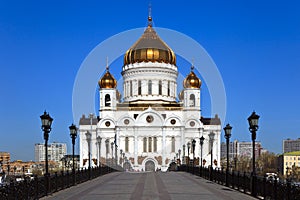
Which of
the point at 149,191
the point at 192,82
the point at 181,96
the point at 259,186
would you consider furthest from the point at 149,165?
the point at 259,186

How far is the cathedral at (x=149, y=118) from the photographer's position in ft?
241

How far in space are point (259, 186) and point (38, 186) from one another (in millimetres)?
7625

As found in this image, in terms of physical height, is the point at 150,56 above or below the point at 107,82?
above

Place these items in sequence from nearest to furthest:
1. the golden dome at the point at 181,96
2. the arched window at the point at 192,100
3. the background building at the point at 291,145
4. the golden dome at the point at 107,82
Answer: the arched window at the point at 192,100
the golden dome at the point at 107,82
the golden dome at the point at 181,96
the background building at the point at 291,145

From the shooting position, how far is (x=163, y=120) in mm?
74000

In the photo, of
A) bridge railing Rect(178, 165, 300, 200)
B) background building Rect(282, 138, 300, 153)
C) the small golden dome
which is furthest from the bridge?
background building Rect(282, 138, 300, 153)

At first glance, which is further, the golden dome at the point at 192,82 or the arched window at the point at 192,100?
the arched window at the point at 192,100

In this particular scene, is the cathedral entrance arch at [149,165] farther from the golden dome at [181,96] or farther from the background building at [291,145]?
the background building at [291,145]

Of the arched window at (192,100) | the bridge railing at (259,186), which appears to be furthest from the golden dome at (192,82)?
the bridge railing at (259,186)

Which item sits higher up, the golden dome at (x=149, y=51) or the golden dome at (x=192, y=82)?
the golden dome at (x=149, y=51)

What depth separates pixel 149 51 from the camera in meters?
80.6

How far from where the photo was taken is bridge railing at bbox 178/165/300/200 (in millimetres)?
13656

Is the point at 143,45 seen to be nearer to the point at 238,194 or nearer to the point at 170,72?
the point at 170,72

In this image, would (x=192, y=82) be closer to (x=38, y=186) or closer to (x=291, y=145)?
(x=38, y=186)
